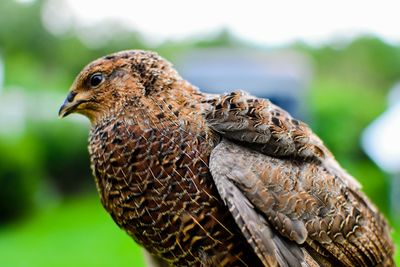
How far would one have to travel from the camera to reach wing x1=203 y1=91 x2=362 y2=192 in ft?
6.27

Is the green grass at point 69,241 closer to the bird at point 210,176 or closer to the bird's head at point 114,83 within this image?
the bird at point 210,176

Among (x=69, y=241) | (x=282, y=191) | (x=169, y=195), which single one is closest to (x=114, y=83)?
(x=169, y=195)

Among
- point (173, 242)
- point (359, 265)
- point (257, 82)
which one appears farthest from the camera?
point (257, 82)

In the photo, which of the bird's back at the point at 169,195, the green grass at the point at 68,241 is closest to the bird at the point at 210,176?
the bird's back at the point at 169,195

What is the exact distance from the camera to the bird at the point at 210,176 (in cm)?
182

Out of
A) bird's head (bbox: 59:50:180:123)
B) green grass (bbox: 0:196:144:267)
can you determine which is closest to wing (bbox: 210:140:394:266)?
bird's head (bbox: 59:50:180:123)

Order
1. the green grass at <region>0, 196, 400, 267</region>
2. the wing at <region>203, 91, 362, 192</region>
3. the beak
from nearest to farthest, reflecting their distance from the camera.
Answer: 1. the wing at <region>203, 91, 362, 192</region>
2. the beak
3. the green grass at <region>0, 196, 400, 267</region>

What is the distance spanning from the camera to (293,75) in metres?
8.77

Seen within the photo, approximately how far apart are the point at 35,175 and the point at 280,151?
328 inches

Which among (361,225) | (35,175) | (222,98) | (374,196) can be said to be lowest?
(374,196)

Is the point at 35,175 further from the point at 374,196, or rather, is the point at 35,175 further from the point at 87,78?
the point at 87,78

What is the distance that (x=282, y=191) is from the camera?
73.4 inches

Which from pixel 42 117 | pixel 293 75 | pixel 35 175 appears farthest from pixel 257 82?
pixel 42 117

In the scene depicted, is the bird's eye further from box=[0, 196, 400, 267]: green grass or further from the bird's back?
box=[0, 196, 400, 267]: green grass
